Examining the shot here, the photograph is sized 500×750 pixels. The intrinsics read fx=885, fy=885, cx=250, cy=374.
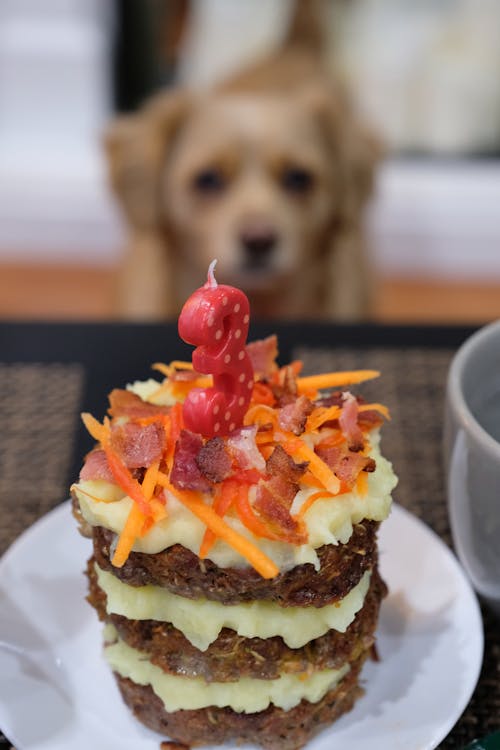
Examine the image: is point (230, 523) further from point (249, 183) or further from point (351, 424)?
point (249, 183)

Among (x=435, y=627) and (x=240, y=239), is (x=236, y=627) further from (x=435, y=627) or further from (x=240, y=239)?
(x=240, y=239)

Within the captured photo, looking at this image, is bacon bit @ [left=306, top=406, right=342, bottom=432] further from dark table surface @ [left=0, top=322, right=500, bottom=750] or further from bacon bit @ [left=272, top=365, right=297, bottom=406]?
dark table surface @ [left=0, top=322, right=500, bottom=750]

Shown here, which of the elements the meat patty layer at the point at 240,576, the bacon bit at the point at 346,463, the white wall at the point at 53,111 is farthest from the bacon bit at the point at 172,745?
the white wall at the point at 53,111

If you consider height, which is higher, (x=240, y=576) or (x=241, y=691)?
(x=240, y=576)

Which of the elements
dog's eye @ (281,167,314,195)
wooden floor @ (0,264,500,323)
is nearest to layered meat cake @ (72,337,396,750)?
dog's eye @ (281,167,314,195)

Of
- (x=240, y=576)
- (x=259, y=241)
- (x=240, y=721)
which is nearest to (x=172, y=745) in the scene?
(x=240, y=721)

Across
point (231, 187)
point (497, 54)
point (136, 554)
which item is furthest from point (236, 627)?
point (497, 54)

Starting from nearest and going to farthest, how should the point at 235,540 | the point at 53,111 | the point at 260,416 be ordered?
the point at 235,540 → the point at 260,416 → the point at 53,111

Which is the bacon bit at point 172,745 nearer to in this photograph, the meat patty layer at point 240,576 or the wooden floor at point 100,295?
the meat patty layer at point 240,576
